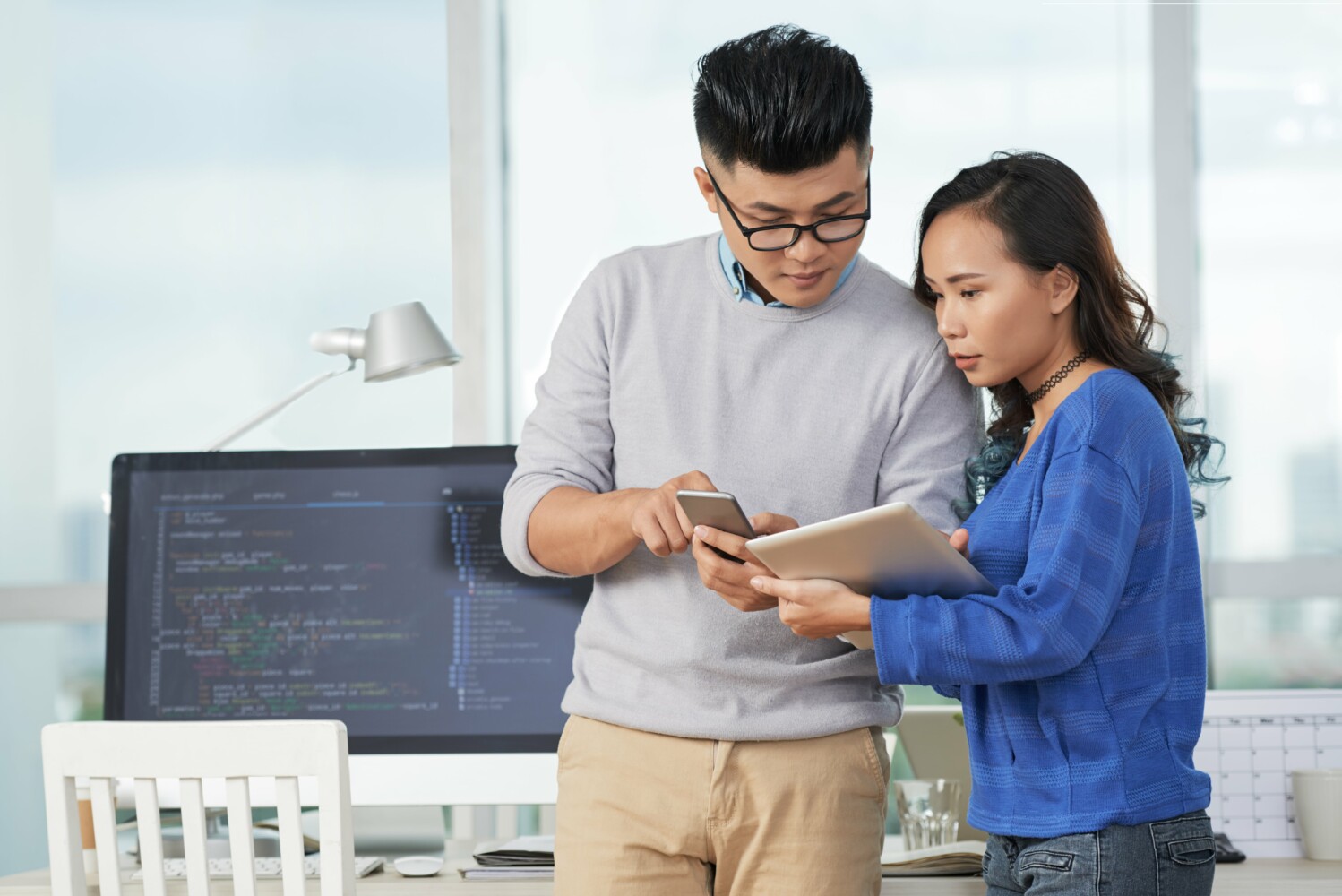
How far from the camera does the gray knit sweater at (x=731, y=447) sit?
4.49ft

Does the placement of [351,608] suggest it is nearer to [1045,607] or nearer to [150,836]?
[150,836]

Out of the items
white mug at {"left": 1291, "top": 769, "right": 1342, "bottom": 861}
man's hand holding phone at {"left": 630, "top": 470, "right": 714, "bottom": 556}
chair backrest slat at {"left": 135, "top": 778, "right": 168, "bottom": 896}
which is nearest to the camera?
man's hand holding phone at {"left": 630, "top": 470, "right": 714, "bottom": 556}

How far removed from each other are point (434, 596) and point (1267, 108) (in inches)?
74.8

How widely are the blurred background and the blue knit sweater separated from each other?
1371mm

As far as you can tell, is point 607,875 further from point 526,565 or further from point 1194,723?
point 1194,723

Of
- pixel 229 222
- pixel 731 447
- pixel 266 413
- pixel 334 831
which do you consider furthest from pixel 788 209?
pixel 229 222

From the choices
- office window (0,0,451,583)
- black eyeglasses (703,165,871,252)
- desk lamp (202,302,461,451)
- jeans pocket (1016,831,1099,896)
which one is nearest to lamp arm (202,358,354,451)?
desk lamp (202,302,461,451)

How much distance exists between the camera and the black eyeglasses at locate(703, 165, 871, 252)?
135 centimetres

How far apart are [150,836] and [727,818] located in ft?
2.07

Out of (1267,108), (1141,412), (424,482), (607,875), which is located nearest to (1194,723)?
(1141,412)

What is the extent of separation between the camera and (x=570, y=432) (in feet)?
4.81

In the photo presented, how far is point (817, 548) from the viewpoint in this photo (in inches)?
46.3

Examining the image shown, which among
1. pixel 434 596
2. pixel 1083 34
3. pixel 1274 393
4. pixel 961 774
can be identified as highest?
pixel 1083 34

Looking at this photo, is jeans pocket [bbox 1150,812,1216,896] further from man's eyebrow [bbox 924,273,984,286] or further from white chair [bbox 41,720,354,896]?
white chair [bbox 41,720,354,896]
